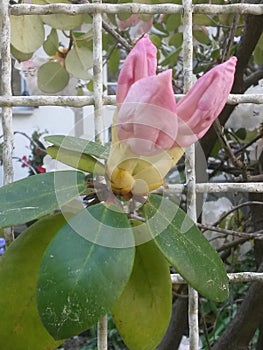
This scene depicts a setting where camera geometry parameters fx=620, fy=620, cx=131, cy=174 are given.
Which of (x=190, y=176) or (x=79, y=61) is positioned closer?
(x=190, y=176)

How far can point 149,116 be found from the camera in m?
0.44

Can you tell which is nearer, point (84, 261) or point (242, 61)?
point (84, 261)

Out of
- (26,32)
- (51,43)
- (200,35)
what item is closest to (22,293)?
(26,32)

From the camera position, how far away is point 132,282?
0.50 meters

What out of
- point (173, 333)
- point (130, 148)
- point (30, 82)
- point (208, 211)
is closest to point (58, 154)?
point (130, 148)

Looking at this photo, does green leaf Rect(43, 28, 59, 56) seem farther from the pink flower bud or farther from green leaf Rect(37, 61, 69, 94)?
the pink flower bud

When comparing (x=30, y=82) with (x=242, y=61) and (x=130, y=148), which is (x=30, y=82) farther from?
(x=130, y=148)

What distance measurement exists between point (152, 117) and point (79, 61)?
44cm

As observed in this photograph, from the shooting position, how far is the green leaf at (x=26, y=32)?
2.30ft

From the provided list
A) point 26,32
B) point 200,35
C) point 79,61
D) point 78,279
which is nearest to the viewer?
point 78,279

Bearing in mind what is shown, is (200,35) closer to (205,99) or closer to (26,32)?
(26,32)

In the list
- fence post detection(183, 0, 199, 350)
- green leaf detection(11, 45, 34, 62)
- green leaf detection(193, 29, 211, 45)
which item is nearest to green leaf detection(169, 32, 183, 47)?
green leaf detection(193, 29, 211, 45)

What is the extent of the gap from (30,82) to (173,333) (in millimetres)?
573

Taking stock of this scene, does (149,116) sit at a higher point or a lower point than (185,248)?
higher
